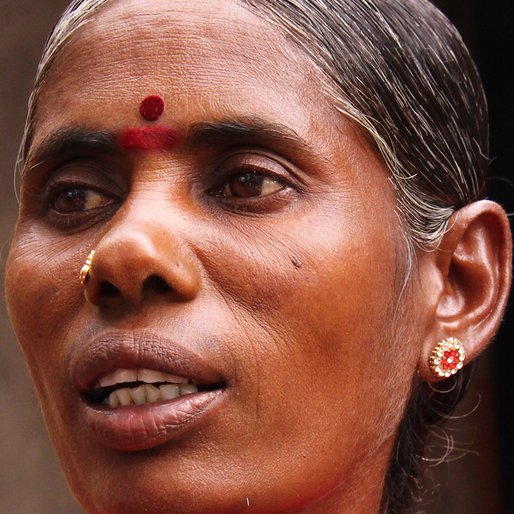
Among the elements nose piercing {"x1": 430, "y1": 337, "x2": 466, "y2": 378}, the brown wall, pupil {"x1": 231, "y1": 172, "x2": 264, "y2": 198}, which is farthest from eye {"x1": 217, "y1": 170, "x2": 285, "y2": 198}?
the brown wall

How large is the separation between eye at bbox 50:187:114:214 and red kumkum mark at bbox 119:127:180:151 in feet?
0.54

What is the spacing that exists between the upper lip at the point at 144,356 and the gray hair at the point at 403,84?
2.13 ft

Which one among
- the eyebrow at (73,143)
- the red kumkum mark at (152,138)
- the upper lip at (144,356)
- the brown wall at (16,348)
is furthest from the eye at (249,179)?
the brown wall at (16,348)

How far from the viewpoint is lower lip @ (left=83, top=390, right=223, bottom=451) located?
2439 millimetres

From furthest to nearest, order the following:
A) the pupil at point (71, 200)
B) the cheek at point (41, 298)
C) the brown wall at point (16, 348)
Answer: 1. the brown wall at point (16, 348)
2. the pupil at point (71, 200)
3. the cheek at point (41, 298)

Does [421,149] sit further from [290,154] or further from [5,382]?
[5,382]

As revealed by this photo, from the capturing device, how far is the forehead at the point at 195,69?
260 cm

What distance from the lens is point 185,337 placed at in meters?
2.40

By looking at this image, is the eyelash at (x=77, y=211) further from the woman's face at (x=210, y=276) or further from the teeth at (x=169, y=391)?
the teeth at (x=169, y=391)

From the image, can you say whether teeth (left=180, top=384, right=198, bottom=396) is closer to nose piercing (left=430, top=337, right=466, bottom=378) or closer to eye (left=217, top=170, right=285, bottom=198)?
eye (left=217, top=170, right=285, bottom=198)

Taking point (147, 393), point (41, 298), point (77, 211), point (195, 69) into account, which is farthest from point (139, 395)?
point (195, 69)

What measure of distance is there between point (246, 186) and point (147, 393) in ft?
1.60

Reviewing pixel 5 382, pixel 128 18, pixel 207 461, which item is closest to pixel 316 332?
pixel 207 461

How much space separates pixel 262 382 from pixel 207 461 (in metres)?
0.19
